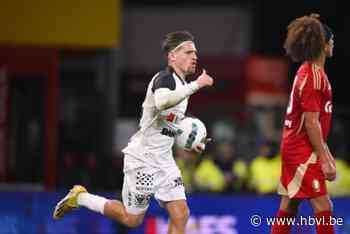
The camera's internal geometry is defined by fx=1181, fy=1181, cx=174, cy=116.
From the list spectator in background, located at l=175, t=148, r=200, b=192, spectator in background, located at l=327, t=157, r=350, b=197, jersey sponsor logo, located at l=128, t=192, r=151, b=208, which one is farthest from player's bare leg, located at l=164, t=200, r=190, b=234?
spectator in background, located at l=327, t=157, r=350, b=197

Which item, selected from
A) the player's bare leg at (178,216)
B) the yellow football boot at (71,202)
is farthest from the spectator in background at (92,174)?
the player's bare leg at (178,216)

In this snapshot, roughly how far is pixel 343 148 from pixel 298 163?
36.8ft

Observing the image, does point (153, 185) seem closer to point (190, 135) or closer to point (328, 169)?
point (190, 135)

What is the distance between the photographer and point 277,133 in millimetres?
20969

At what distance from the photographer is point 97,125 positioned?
19.7m

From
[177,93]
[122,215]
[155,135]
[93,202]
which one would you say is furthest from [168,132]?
[93,202]

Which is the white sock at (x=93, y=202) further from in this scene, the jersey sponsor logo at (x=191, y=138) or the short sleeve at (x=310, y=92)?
the short sleeve at (x=310, y=92)

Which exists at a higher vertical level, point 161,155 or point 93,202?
point 161,155

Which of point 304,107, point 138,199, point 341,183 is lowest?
point 341,183

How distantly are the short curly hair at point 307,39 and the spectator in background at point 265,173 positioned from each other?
7.60 m

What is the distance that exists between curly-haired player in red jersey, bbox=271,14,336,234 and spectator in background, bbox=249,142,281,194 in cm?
747

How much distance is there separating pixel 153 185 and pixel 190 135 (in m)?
0.56

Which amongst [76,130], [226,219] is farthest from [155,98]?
[76,130]

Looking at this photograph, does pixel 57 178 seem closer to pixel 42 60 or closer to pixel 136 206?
pixel 42 60
